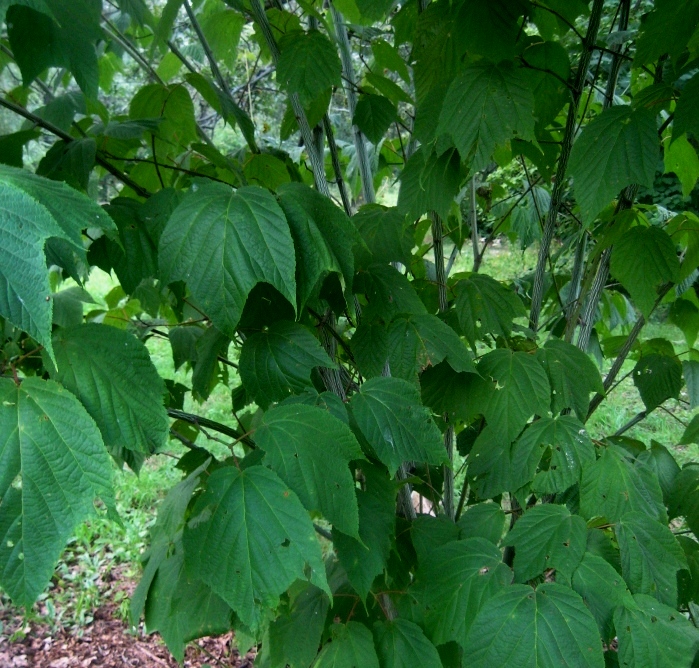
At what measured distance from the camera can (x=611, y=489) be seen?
3.67 ft

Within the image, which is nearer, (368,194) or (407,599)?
(407,599)

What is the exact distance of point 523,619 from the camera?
99 cm

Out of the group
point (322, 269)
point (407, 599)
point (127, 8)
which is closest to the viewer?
point (322, 269)

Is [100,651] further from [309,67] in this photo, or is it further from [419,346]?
[309,67]

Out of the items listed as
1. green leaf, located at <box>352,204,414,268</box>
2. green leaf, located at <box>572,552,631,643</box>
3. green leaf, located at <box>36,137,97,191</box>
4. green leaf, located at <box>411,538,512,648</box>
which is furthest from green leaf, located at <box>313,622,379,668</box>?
green leaf, located at <box>36,137,97,191</box>

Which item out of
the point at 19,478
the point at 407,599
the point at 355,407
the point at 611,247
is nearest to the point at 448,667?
the point at 407,599

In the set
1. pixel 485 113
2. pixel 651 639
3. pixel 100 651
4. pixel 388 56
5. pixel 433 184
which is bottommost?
pixel 100 651

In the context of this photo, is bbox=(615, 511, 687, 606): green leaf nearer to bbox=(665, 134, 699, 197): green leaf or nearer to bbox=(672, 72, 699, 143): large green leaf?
bbox=(672, 72, 699, 143): large green leaf

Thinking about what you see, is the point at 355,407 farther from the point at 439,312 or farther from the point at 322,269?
the point at 439,312

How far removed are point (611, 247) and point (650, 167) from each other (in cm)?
32

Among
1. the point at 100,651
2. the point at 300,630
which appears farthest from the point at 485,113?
the point at 100,651

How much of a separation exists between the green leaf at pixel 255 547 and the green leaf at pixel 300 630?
55 cm

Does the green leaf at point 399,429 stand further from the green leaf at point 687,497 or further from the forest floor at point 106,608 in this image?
the forest floor at point 106,608

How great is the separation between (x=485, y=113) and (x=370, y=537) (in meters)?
0.79
